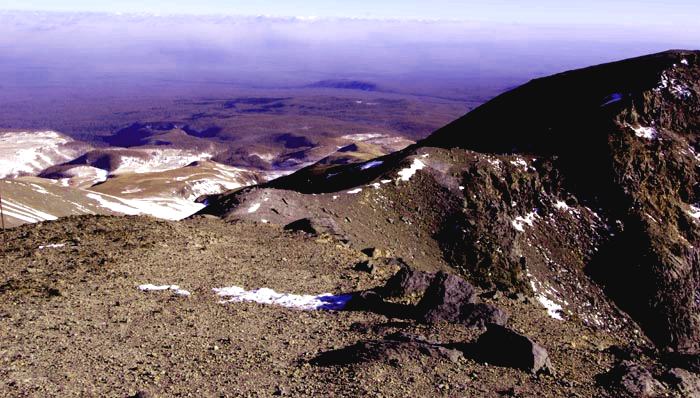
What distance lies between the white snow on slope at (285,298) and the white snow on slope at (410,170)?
1824cm

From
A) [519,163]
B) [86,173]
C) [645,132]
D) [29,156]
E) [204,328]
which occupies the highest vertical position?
[645,132]

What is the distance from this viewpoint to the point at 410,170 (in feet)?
115

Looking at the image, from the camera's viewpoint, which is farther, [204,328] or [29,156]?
[29,156]

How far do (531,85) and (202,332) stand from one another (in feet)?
139

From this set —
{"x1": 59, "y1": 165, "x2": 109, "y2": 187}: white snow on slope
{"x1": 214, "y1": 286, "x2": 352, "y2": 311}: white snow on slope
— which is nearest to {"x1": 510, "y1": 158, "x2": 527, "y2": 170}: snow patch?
{"x1": 214, "y1": 286, "x2": 352, "y2": 311}: white snow on slope

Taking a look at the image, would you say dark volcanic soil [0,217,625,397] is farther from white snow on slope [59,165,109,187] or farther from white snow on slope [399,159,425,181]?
white snow on slope [59,165,109,187]

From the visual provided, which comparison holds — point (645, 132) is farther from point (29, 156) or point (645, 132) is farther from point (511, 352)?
point (29, 156)

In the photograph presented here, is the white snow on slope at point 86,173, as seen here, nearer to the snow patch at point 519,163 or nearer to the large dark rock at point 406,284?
the snow patch at point 519,163

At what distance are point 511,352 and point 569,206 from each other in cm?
2441

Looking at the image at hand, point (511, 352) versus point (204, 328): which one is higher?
point (511, 352)

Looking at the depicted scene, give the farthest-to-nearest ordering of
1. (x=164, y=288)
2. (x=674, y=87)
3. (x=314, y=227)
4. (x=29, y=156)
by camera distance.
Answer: (x=29, y=156), (x=674, y=87), (x=314, y=227), (x=164, y=288)

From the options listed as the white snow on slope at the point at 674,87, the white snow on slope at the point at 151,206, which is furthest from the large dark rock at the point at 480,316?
the white snow on slope at the point at 151,206

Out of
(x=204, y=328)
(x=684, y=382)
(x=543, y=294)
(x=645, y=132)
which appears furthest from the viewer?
(x=645, y=132)

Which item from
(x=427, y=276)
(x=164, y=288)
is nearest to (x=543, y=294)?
(x=427, y=276)
